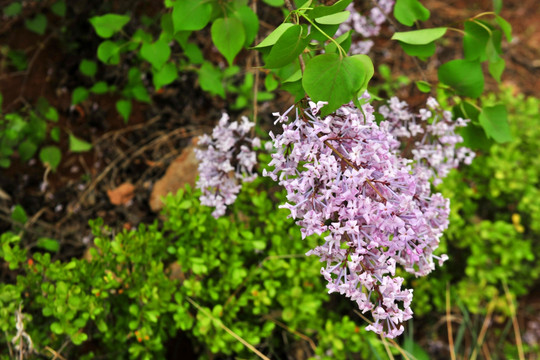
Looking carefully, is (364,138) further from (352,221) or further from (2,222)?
(2,222)

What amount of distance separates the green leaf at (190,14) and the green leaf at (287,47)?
22.8 inches

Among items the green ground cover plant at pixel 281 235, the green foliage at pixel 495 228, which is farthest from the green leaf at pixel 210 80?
the green foliage at pixel 495 228

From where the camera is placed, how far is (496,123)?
1.54 m

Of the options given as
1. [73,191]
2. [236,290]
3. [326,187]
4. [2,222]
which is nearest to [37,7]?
[73,191]

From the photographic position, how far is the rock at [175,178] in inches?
95.7

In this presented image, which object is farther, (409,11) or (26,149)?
(26,149)

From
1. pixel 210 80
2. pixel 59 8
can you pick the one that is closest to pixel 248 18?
pixel 210 80

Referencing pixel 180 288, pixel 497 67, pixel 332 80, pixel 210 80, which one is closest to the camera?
pixel 332 80

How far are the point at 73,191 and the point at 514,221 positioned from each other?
2477 millimetres

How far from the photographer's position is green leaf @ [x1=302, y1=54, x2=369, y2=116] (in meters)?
1.01

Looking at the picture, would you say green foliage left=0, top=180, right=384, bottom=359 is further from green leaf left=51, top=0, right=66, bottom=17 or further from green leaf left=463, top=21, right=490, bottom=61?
green leaf left=51, top=0, right=66, bottom=17

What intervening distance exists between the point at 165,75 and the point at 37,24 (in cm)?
116

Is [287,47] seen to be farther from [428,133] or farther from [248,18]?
[428,133]

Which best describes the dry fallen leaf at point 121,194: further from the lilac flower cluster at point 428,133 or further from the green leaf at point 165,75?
the lilac flower cluster at point 428,133
